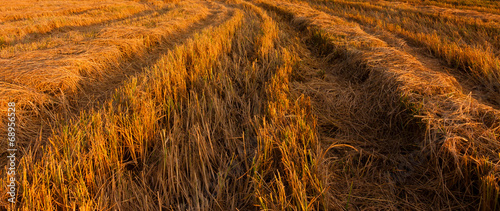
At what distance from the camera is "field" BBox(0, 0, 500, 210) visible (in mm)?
1249

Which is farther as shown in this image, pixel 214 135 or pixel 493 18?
pixel 493 18

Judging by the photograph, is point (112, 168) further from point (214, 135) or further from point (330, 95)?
point (330, 95)

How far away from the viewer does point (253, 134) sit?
1.79 meters

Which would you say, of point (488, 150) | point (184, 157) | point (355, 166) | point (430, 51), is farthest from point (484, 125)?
point (430, 51)

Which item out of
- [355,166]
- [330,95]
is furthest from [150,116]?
[330,95]

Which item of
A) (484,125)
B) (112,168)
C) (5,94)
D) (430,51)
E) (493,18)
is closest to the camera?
(112,168)

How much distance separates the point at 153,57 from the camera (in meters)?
4.34

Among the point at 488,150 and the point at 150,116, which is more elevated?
the point at 150,116

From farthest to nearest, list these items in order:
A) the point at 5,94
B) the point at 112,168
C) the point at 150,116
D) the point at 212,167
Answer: the point at 5,94
the point at 150,116
the point at 212,167
the point at 112,168

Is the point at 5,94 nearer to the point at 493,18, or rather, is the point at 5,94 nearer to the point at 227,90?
the point at 227,90

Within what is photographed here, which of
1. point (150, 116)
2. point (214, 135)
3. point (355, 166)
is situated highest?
point (150, 116)

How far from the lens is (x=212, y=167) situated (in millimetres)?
1555

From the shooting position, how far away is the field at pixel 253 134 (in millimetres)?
1249

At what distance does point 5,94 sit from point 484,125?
402cm
